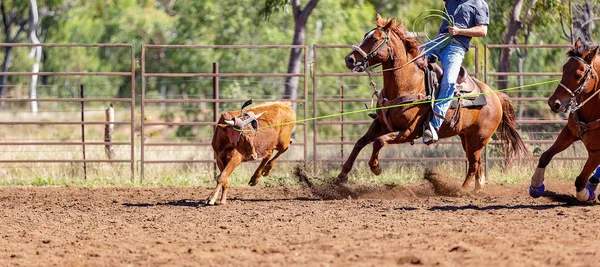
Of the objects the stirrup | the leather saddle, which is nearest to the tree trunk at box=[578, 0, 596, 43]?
the leather saddle

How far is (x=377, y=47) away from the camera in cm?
1094

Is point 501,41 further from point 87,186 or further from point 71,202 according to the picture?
point 71,202

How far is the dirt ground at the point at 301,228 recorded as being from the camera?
7.47m

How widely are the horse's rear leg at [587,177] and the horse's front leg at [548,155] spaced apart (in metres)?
0.29

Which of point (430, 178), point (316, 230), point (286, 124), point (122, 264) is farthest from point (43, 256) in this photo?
point (430, 178)

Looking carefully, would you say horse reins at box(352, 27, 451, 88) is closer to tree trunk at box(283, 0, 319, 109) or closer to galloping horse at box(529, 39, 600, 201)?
galloping horse at box(529, 39, 600, 201)

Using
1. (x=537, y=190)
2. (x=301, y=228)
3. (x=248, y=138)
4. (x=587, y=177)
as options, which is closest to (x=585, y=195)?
(x=587, y=177)

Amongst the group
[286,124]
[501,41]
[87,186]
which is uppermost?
[501,41]

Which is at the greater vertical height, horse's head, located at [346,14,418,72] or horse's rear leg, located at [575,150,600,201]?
horse's head, located at [346,14,418,72]

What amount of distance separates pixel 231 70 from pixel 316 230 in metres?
23.2

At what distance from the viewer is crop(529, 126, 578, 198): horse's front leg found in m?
A: 10.6

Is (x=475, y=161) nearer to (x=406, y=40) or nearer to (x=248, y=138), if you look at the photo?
(x=406, y=40)

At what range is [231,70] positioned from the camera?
31.9 m

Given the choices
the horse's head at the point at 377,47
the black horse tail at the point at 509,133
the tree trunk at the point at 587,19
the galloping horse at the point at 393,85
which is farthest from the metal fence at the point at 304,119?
the tree trunk at the point at 587,19
